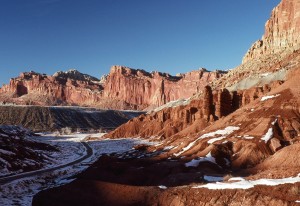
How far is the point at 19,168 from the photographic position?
54.7 meters

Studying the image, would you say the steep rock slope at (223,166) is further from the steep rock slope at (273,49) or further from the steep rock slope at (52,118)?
the steep rock slope at (52,118)

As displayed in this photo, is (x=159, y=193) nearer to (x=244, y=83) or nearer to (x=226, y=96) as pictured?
(x=226, y=96)

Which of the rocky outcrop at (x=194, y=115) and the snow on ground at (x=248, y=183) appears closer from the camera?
the snow on ground at (x=248, y=183)

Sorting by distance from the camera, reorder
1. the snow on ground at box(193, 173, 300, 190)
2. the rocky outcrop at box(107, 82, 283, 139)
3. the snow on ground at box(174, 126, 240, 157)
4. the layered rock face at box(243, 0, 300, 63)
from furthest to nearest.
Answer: the layered rock face at box(243, 0, 300, 63) < the rocky outcrop at box(107, 82, 283, 139) < the snow on ground at box(174, 126, 240, 157) < the snow on ground at box(193, 173, 300, 190)

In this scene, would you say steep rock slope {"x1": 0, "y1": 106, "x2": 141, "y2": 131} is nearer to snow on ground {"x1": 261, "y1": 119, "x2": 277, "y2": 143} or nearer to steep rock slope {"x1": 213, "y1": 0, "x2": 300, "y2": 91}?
steep rock slope {"x1": 213, "y1": 0, "x2": 300, "y2": 91}

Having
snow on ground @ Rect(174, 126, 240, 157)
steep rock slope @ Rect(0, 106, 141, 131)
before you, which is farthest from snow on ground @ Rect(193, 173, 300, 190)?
steep rock slope @ Rect(0, 106, 141, 131)

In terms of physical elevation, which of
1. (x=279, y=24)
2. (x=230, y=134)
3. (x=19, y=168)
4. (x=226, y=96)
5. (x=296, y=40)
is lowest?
(x=19, y=168)

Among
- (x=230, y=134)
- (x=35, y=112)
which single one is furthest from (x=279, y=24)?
(x=35, y=112)

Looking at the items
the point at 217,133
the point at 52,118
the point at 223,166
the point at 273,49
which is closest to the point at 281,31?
the point at 273,49

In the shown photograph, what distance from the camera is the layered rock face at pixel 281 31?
4230 inches

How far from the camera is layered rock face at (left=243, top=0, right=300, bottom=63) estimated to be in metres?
107

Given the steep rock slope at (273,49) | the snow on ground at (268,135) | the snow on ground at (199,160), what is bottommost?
the snow on ground at (199,160)

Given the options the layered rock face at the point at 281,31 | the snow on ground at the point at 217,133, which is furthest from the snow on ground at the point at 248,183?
the layered rock face at the point at 281,31

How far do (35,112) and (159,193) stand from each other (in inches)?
6759
